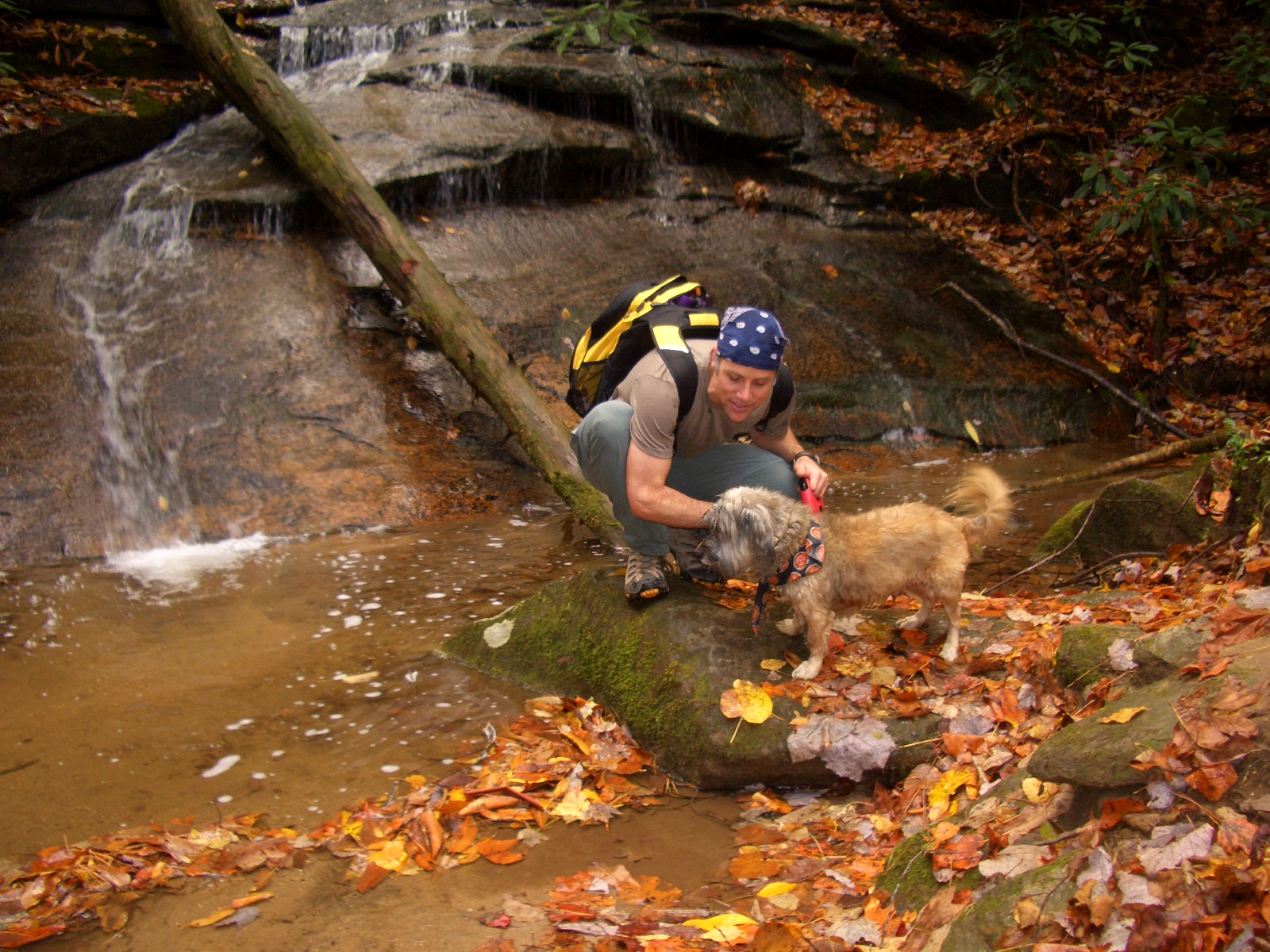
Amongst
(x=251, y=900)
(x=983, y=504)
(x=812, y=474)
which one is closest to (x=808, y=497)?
(x=812, y=474)

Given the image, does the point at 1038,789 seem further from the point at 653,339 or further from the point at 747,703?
the point at 653,339

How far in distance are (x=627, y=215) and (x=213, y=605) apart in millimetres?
7850

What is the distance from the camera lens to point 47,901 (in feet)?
10.9

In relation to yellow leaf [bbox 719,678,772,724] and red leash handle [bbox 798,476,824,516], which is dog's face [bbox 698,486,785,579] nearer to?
red leash handle [bbox 798,476,824,516]

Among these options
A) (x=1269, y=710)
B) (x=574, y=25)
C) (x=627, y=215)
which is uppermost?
(x=574, y=25)

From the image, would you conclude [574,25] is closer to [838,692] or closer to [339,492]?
[339,492]

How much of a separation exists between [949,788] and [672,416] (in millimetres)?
1960

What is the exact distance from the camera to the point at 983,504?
4.87 m

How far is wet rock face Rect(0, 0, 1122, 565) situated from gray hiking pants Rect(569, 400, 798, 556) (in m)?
3.89

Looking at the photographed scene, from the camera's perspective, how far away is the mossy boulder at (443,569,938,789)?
3.93m

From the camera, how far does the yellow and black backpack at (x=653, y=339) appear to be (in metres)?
4.26

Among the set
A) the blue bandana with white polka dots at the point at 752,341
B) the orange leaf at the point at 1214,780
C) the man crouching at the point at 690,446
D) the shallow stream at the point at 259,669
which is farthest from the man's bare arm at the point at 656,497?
the orange leaf at the point at 1214,780

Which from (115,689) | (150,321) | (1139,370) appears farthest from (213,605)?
(1139,370)

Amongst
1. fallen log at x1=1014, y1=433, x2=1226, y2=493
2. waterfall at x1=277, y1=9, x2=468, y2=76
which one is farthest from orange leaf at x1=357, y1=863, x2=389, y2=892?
waterfall at x1=277, y1=9, x2=468, y2=76
